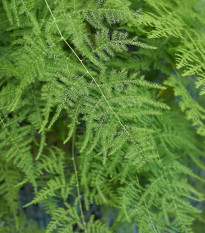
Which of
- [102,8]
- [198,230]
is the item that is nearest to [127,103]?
[102,8]

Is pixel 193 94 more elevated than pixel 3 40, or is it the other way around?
pixel 3 40

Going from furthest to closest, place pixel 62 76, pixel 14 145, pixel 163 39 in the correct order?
pixel 163 39, pixel 14 145, pixel 62 76

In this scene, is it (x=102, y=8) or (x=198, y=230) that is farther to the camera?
(x=198, y=230)

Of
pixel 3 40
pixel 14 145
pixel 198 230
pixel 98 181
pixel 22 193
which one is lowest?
pixel 198 230

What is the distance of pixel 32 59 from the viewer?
1.82ft

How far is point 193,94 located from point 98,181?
0.51 m

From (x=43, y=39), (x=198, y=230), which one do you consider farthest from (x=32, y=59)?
(x=198, y=230)

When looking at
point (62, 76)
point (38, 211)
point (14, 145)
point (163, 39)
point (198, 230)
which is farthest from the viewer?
point (38, 211)

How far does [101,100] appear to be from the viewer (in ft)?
1.93

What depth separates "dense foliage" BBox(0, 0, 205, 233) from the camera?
57cm

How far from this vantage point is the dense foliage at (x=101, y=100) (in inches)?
22.3

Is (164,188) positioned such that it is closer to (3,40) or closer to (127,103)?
(127,103)

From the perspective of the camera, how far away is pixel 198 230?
37.3 inches

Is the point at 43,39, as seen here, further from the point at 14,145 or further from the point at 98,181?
the point at 98,181
